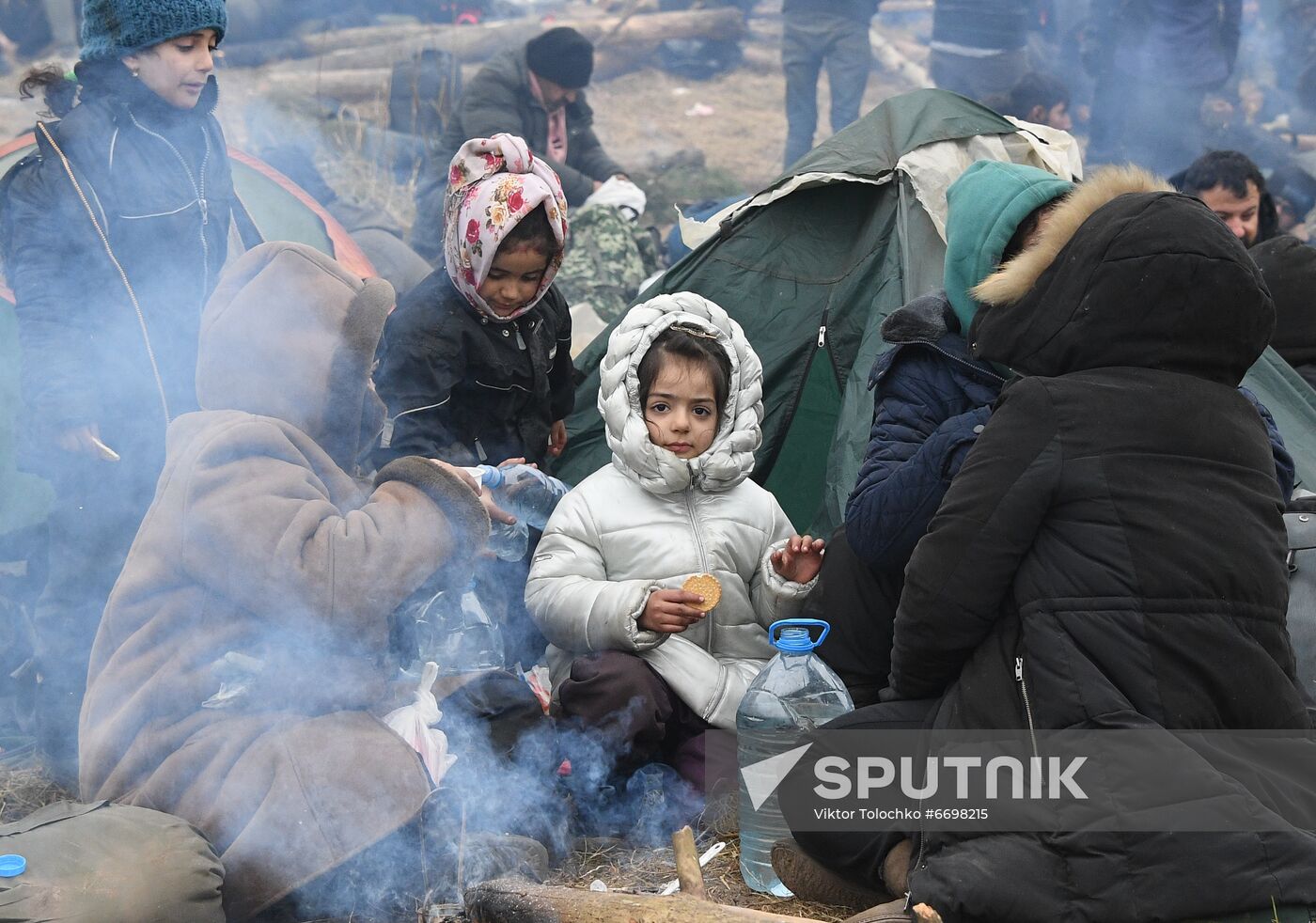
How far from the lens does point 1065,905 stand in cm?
216

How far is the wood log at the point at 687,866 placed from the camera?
2.36m

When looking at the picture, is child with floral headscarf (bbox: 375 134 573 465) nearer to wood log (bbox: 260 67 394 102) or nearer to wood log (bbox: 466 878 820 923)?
wood log (bbox: 466 878 820 923)

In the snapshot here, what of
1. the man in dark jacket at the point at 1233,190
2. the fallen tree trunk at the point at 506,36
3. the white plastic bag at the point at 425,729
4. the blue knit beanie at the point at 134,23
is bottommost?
the fallen tree trunk at the point at 506,36

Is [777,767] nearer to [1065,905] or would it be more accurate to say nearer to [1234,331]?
[1065,905]

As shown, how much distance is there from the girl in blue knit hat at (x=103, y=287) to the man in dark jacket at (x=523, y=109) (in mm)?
3656

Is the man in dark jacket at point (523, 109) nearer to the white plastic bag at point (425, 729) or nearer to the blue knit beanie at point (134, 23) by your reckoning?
the blue knit beanie at point (134, 23)

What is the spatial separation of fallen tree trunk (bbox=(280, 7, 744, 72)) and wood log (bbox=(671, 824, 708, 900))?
31.8ft

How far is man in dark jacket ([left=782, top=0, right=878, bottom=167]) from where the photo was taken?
31.4ft

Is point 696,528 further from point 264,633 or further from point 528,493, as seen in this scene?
point 264,633

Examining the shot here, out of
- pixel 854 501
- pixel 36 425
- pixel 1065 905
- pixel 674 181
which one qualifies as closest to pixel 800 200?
pixel 854 501

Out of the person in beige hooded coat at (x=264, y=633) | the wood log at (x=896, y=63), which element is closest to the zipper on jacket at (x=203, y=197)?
the person in beige hooded coat at (x=264, y=633)

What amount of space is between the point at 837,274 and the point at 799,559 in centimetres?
132

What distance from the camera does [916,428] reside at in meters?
3.07

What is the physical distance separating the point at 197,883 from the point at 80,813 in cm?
25
